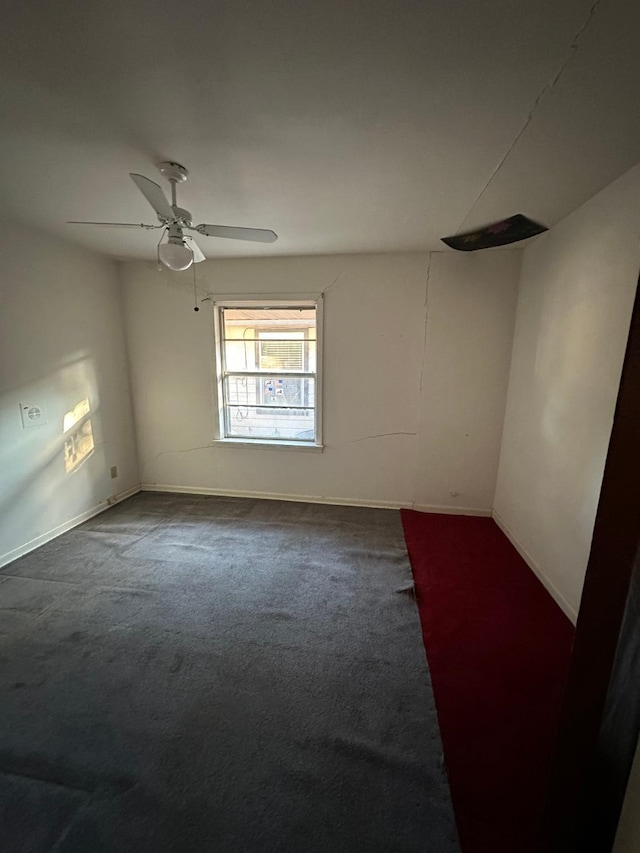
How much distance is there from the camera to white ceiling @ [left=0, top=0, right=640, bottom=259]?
1.01m

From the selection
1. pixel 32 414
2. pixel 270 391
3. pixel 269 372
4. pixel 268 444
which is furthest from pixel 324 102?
pixel 32 414

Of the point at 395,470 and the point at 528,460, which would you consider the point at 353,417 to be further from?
the point at 528,460

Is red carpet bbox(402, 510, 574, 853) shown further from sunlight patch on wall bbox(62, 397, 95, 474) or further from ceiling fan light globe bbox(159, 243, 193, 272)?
sunlight patch on wall bbox(62, 397, 95, 474)

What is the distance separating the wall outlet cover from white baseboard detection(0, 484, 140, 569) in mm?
908

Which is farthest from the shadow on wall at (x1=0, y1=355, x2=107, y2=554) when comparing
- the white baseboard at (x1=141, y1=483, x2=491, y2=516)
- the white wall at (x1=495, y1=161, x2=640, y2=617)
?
the white wall at (x1=495, y1=161, x2=640, y2=617)

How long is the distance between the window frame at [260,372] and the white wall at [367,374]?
2.8 inches

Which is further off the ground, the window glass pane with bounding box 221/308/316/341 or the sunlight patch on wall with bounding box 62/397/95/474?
the window glass pane with bounding box 221/308/316/341

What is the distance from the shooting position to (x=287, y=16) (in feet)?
3.27

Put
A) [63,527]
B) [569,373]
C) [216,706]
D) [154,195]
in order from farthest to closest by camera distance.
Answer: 1. [63,527]
2. [569,373]
3. [154,195]
4. [216,706]

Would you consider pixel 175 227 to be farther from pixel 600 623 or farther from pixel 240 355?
pixel 600 623

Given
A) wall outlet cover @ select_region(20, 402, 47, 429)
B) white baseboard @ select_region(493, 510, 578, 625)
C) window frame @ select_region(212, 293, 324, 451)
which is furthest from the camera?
window frame @ select_region(212, 293, 324, 451)

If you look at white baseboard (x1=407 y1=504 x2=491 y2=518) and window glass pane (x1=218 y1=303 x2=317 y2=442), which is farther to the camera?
window glass pane (x1=218 y1=303 x2=317 y2=442)

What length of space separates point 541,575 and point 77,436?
12.9ft

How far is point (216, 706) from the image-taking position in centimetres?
151
